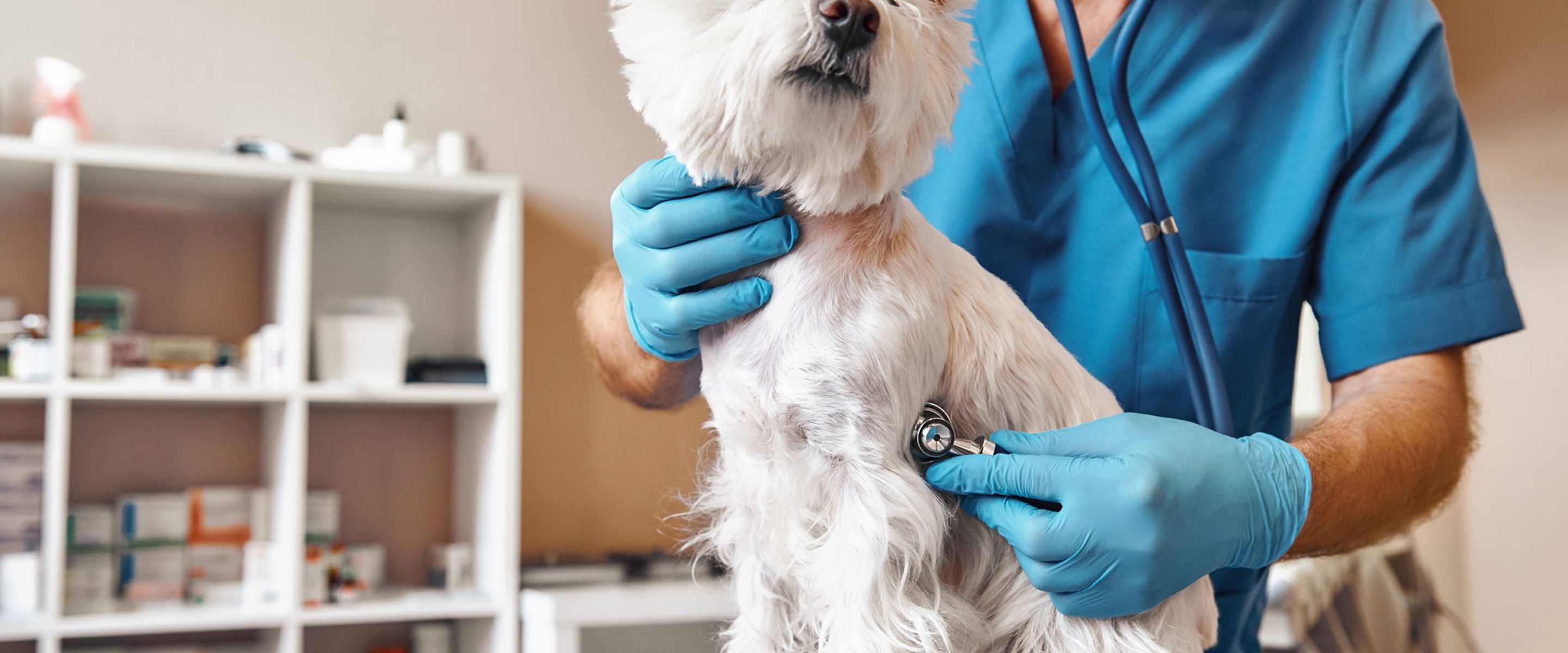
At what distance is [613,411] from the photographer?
3164mm

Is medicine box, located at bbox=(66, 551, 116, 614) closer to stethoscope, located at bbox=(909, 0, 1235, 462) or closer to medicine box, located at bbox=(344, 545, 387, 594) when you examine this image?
medicine box, located at bbox=(344, 545, 387, 594)

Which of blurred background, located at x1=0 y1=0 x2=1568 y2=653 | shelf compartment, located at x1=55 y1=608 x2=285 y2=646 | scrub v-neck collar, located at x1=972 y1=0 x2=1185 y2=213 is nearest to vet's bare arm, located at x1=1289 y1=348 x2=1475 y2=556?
scrub v-neck collar, located at x1=972 y1=0 x2=1185 y2=213

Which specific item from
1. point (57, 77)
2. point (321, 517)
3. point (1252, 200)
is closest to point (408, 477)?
point (321, 517)

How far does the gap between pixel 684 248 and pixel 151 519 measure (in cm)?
229

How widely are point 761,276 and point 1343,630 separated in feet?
9.13

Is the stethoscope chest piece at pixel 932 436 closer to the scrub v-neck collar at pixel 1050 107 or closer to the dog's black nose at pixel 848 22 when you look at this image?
the dog's black nose at pixel 848 22

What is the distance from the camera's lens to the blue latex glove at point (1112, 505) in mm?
720

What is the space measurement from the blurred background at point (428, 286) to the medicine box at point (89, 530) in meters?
0.08

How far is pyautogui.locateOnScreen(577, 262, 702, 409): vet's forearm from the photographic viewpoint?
1086 mm

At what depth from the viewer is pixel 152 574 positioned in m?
2.42

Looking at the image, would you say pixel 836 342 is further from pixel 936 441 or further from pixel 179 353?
pixel 179 353

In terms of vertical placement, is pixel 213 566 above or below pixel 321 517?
below

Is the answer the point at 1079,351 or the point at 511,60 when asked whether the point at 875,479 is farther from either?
the point at 511,60

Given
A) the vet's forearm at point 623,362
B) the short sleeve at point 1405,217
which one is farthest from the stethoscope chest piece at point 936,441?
the short sleeve at point 1405,217
